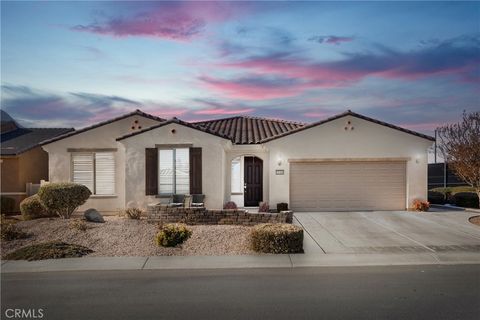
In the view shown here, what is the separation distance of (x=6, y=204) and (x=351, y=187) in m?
16.0

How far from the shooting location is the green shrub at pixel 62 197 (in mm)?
15984

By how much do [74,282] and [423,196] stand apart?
611 inches

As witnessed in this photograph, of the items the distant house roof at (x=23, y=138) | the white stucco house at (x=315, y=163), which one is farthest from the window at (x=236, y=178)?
the distant house roof at (x=23, y=138)

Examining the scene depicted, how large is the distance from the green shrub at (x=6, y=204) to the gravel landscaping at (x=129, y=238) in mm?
6025

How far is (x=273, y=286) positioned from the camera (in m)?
9.04

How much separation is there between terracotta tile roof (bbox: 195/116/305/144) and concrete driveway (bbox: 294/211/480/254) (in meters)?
4.49

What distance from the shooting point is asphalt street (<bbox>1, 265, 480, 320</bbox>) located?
7453mm

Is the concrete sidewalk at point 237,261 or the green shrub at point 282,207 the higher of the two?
the green shrub at point 282,207

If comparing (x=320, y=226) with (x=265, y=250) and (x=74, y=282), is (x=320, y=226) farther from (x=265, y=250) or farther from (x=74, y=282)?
(x=74, y=282)

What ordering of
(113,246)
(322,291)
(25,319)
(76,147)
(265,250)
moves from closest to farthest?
(25,319)
(322,291)
(265,250)
(113,246)
(76,147)

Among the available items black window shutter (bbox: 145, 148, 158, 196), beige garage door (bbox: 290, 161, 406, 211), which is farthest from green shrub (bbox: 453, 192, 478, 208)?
black window shutter (bbox: 145, 148, 158, 196)

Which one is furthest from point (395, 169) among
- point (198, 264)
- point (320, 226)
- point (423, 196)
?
point (198, 264)

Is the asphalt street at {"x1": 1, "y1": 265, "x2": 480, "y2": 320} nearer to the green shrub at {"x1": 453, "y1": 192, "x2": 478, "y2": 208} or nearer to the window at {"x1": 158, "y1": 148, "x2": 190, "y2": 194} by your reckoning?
the window at {"x1": 158, "y1": 148, "x2": 190, "y2": 194}

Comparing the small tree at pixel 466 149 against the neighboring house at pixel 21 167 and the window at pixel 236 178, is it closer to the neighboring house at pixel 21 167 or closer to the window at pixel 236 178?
the window at pixel 236 178
